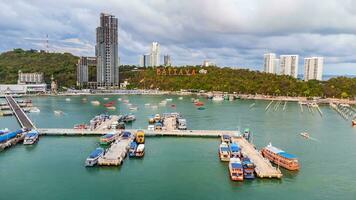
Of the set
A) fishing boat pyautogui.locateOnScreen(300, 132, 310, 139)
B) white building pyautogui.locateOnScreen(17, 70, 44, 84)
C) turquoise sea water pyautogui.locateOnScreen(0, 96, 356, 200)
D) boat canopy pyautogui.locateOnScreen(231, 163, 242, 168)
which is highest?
white building pyautogui.locateOnScreen(17, 70, 44, 84)

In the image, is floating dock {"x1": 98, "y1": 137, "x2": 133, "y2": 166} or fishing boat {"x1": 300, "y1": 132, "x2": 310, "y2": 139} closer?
floating dock {"x1": 98, "y1": 137, "x2": 133, "y2": 166}

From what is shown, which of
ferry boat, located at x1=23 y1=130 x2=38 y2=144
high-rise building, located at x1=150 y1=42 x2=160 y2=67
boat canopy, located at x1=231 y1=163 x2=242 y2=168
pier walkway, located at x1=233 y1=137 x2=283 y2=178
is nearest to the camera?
pier walkway, located at x1=233 y1=137 x2=283 y2=178

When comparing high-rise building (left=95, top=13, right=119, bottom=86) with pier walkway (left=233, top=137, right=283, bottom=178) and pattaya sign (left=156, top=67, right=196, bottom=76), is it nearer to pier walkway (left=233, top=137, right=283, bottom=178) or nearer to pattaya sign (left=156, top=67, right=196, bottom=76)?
pattaya sign (left=156, top=67, right=196, bottom=76)

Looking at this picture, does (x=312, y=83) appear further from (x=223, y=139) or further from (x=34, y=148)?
(x=34, y=148)

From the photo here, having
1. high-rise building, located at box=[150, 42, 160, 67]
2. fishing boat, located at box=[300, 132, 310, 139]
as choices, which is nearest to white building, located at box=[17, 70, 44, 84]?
high-rise building, located at box=[150, 42, 160, 67]

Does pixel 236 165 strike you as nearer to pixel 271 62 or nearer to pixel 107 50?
pixel 107 50

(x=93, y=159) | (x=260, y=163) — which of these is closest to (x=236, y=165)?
(x=260, y=163)

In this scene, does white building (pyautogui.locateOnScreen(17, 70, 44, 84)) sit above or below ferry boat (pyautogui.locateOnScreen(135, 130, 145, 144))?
above
